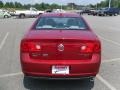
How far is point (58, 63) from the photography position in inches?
265

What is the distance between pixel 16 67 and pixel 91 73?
3270mm

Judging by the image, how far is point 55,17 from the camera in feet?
28.3

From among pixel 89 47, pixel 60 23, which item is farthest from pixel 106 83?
pixel 60 23

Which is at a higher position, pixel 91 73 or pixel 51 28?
pixel 51 28

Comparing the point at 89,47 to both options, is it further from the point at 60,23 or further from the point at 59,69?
the point at 60,23

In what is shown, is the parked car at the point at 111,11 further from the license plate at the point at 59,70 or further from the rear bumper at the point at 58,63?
the license plate at the point at 59,70

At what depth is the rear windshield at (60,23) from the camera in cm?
815

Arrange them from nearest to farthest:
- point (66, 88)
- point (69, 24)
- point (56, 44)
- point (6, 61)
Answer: point (56, 44)
point (66, 88)
point (69, 24)
point (6, 61)

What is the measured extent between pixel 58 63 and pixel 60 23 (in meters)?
1.86

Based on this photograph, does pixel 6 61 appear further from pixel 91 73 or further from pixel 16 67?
pixel 91 73

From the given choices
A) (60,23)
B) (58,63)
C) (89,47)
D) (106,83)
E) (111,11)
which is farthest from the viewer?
(111,11)

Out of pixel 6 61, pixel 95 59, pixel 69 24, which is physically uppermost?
pixel 69 24

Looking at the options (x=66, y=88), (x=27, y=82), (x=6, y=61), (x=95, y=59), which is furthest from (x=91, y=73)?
(x=6, y=61)

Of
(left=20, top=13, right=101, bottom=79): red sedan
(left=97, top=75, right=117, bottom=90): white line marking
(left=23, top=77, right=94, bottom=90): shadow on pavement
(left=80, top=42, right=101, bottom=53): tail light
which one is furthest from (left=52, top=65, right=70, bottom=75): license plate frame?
(left=97, top=75, right=117, bottom=90): white line marking
